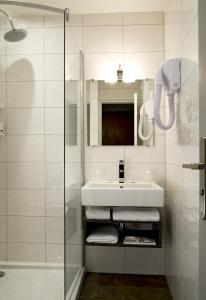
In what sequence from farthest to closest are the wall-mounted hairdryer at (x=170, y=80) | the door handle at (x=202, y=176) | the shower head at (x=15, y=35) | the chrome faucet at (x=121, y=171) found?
the chrome faucet at (x=121, y=171) → the shower head at (x=15, y=35) → the wall-mounted hairdryer at (x=170, y=80) → the door handle at (x=202, y=176)

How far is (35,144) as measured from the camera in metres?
2.19

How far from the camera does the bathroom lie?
187 cm

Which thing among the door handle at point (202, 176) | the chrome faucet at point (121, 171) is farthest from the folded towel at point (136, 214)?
the door handle at point (202, 176)

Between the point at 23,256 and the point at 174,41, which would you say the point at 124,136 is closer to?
the point at 174,41

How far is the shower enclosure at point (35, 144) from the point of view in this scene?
2.08 metres

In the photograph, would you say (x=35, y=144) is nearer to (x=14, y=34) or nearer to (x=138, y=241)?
(x=14, y=34)

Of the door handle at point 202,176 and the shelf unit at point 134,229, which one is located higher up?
the door handle at point 202,176

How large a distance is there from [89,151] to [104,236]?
772 mm

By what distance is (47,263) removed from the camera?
85.1 inches

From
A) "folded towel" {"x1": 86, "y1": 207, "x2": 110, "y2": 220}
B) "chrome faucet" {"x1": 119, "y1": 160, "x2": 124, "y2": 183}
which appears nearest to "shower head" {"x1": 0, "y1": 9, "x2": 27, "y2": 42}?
"chrome faucet" {"x1": 119, "y1": 160, "x2": 124, "y2": 183}

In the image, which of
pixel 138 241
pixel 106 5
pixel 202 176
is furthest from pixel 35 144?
pixel 202 176

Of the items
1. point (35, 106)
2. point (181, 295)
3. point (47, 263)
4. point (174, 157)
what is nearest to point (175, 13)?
point (174, 157)

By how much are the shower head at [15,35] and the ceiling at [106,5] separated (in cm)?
14

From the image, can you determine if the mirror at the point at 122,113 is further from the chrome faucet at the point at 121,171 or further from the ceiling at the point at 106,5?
the ceiling at the point at 106,5
